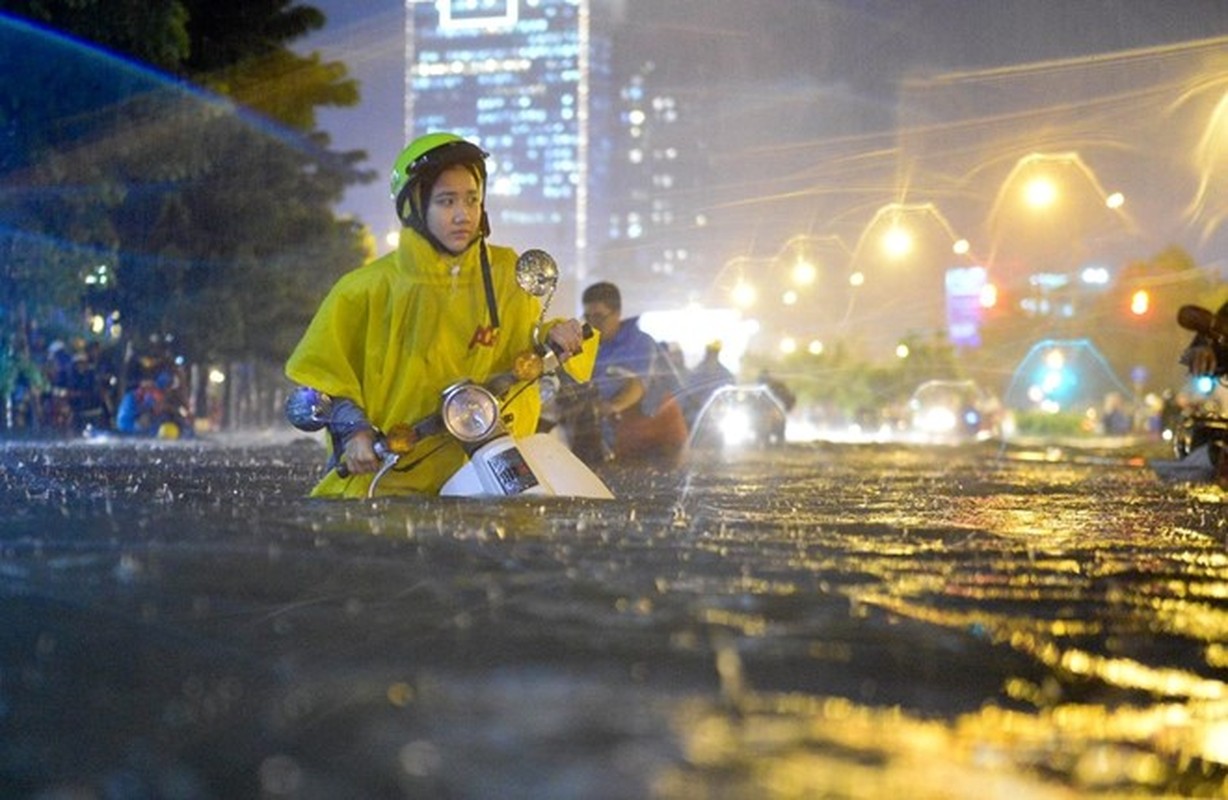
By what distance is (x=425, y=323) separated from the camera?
25.2 feet

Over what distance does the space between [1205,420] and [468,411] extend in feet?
22.4

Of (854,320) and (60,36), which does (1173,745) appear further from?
(854,320)

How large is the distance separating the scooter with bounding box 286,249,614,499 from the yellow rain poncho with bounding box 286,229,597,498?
0.36ft

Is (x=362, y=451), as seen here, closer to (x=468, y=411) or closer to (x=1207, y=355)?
(x=468, y=411)

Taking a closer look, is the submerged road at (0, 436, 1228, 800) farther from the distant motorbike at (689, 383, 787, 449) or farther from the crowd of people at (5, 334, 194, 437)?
the crowd of people at (5, 334, 194, 437)

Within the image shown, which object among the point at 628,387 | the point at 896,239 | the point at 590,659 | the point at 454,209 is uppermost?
the point at 896,239

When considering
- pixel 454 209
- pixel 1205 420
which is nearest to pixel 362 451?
pixel 454 209

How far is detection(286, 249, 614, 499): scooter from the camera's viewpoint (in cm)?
717

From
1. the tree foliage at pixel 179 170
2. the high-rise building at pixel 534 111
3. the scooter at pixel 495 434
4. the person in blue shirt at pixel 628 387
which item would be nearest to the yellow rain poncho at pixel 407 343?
the scooter at pixel 495 434

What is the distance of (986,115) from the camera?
31984 millimetres

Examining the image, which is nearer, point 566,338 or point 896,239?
point 566,338

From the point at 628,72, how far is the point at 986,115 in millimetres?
149619

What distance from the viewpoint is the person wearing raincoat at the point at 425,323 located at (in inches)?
300

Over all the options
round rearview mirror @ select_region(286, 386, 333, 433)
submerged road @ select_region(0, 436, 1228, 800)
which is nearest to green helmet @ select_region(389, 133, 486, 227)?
round rearview mirror @ select_region(286, 386, 333, 433)
